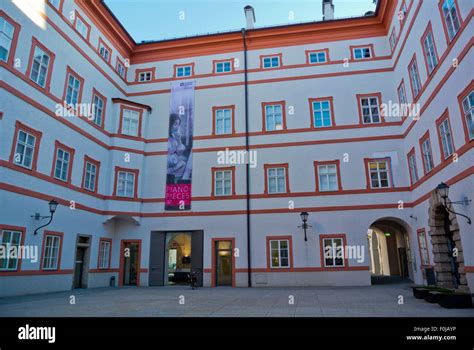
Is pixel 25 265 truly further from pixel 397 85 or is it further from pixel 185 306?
pixel 397 85

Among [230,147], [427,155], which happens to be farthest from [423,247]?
[230,147]

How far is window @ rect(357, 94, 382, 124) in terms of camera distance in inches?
835

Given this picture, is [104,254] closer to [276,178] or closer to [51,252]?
[51,252]

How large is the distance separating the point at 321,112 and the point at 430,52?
7.40m

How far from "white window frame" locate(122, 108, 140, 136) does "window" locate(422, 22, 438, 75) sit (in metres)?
17.0

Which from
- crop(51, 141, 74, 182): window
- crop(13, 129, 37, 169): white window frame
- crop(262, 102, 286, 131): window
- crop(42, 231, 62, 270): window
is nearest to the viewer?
crop(13, 129, 37, 169): white window frame

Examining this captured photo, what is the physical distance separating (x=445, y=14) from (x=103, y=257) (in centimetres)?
2088

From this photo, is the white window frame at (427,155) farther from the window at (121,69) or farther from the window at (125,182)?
the window at (121,69)

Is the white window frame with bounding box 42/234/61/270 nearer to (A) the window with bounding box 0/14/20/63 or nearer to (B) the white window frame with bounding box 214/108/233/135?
(A) the window with bounding box 0/14/20/63

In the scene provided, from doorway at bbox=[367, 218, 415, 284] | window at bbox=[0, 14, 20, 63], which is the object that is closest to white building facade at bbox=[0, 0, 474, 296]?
window at bbox=[0, 14, 20, 63]

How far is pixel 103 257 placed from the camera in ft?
68.0

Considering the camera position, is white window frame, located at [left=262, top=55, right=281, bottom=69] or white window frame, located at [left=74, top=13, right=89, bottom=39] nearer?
white window frame, located at [left=74, top=13, right=89, bottom=39]

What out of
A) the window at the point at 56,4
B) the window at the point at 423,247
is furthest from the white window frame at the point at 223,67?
the window at the point at 423,247
